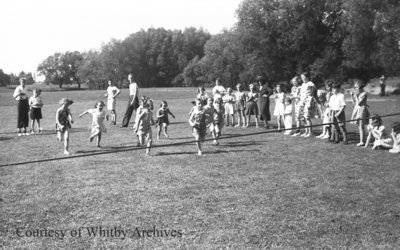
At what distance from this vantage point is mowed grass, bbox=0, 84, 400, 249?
15.8ft

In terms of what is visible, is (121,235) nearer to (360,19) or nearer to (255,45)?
(360,19)

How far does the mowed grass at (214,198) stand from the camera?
482 cm

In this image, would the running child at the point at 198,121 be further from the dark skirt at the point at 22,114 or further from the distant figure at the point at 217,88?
the dark skirt at the point at 22,114

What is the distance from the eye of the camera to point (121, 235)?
493 centimetres

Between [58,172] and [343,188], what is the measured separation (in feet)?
20.1

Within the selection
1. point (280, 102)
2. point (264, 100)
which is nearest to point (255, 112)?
point (264, 100)

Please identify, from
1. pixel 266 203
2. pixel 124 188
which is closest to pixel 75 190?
pixel 124 188

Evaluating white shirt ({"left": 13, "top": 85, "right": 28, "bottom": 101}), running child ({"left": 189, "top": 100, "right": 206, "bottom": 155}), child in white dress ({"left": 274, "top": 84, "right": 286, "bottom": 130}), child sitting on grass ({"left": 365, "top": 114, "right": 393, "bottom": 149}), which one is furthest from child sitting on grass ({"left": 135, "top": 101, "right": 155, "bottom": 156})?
white shirt ({"left": 13, "top": 85, "right": 28, "bottom": 101})

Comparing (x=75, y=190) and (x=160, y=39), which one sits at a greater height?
(x=160, y=39)

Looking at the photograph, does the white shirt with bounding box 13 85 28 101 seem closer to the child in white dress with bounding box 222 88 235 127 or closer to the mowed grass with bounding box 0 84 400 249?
the mowed grass with bounding box 0 84 400 249

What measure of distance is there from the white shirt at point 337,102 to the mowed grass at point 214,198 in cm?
131

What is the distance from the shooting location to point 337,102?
11.2 meters

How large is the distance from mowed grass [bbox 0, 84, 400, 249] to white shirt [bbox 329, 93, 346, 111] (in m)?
1.31

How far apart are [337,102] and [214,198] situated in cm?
659
